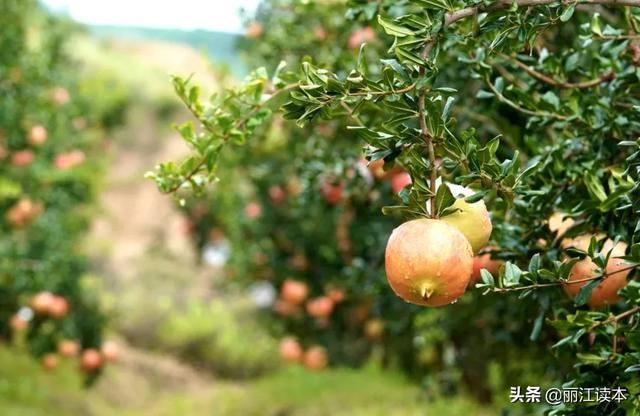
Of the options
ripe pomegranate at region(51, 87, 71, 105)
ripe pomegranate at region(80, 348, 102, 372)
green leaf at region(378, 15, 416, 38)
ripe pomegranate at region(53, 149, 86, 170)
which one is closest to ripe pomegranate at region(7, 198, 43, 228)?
ripe pomegranate at region(53, 149, 86, 170)

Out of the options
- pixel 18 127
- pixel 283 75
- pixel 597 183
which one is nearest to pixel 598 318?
pixel 597 183

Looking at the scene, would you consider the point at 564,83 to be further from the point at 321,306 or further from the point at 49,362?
the point at 49,362

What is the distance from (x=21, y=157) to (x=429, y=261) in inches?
183

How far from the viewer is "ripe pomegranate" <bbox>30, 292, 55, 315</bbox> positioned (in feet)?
18.6

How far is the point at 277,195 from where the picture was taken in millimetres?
6512

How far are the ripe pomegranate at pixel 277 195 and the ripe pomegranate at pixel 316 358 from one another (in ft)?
3.76

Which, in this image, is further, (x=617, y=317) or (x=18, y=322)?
(x=18, y=322)

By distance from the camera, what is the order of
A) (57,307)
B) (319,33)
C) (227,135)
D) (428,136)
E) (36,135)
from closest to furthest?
(428,136) < (227,135) < (319,33) < (36,135) < (57,307)

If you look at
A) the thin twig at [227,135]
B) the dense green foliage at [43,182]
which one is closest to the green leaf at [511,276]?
the thin twig at [227,135]

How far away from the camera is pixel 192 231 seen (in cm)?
947

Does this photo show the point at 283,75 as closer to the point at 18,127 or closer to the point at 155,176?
the point at 155,176

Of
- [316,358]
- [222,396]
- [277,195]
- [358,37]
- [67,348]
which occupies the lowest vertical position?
[222,396]

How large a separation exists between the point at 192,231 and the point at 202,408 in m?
3.00

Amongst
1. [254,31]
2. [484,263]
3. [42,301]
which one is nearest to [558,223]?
[484,263]
